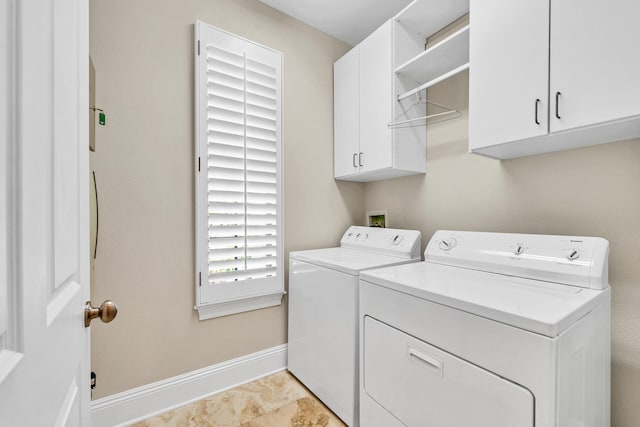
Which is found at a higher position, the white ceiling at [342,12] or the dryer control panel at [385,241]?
the white ceiling at [342,12]

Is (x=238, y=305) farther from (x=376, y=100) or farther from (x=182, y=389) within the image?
(x=376, y=100)

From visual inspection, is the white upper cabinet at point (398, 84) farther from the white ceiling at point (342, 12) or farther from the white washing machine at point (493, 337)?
the white washing machine at point (493, 337)

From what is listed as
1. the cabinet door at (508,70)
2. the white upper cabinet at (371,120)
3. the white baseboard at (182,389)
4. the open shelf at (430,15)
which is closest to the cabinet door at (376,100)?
the white upper cabinet at (371,120)

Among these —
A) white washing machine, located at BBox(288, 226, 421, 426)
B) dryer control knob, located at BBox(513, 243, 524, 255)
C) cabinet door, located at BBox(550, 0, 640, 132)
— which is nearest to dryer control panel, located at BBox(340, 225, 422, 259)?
white washing machine, located at BBox(288, 226, 421, 426)

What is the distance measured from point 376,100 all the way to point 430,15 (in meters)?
0.60

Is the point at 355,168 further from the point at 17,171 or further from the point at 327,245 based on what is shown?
the point at 17,171

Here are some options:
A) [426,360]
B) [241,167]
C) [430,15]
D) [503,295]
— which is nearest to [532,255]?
Result: [503,295]

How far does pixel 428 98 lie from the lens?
2066 mm

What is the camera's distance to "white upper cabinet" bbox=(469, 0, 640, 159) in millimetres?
1009

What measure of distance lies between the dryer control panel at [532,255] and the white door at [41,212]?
1602mm

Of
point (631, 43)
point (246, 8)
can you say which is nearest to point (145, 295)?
point (246, 8)

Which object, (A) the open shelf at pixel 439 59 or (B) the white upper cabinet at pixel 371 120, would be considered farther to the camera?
(B) the white upper cabinet at pixel 371 120

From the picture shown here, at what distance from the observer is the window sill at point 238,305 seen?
1863 mm

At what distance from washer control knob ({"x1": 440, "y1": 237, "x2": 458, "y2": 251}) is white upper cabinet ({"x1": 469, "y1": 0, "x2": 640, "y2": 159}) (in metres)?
0.51
